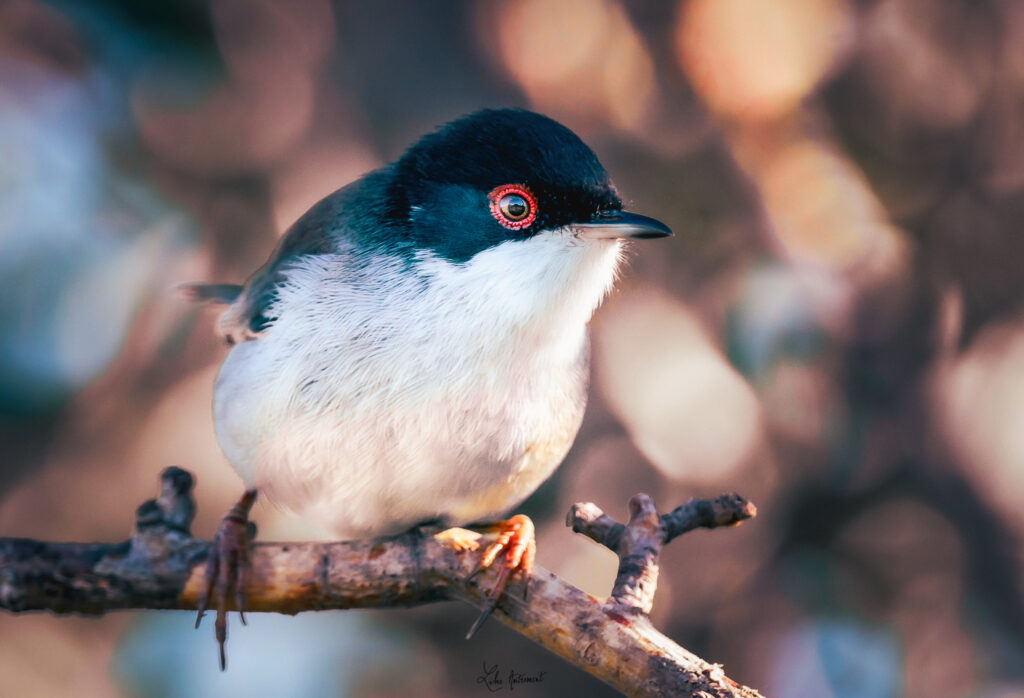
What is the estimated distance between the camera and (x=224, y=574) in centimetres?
100

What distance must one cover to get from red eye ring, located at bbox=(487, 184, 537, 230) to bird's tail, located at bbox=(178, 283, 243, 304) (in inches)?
20.2

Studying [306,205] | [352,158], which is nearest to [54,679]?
[306,205]

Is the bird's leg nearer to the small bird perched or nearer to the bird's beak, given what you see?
the small bird perched

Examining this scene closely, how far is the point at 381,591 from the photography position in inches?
38.4

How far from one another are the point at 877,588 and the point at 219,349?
1.34m

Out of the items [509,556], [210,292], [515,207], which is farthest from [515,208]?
[210,292]

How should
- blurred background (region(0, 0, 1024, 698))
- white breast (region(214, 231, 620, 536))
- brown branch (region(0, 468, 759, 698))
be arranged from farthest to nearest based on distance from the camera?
blurred background (region(0, 0, 1024, 698)), white breast (region(214, 231, 620, 536)), brown branch (region(0, 468, 759, 698))

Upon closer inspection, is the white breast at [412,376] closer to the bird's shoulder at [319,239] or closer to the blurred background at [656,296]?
the bird's shoulder at [319,239]

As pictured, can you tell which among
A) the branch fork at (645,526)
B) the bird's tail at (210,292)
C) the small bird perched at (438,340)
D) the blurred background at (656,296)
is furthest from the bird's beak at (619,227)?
the bird's tail at (210,292)

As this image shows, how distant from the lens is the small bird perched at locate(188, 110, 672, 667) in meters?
0.99
